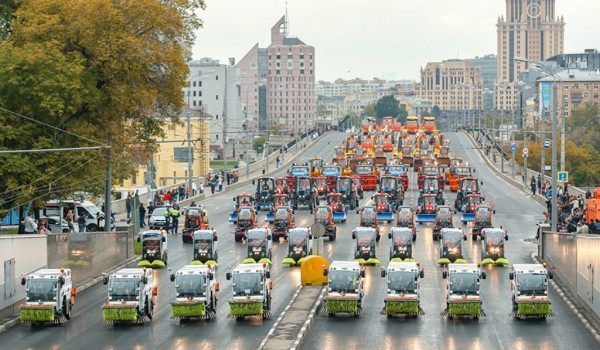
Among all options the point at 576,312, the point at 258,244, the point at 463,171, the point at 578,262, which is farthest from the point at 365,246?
the point at 463,171

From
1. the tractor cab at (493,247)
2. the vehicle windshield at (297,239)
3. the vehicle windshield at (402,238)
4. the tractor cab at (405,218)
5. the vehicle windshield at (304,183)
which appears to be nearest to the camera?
the vehicle windshield at (402,238)

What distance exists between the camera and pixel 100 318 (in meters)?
40.5

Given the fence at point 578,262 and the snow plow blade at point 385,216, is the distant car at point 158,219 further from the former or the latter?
the fence at point 578,262

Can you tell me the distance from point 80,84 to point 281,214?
543 inches

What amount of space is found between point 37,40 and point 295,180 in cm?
3166

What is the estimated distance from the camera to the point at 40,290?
3872 centimetres

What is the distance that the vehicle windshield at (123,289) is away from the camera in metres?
38.4

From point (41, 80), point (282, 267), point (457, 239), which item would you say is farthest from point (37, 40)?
point (457, 239)

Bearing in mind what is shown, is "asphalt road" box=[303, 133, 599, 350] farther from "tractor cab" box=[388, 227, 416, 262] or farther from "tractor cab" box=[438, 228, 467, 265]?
"tractor cab" box=[388, 227, 416, 262]

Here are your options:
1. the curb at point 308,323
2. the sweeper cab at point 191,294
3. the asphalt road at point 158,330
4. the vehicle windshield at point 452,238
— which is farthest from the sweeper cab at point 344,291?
the vehicle windshield at point 452,238

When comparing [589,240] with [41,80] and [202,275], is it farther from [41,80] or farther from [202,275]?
[41,80]

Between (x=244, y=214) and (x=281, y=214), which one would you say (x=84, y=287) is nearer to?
(x=244, y=214)

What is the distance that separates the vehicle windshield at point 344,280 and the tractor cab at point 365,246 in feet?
46.7

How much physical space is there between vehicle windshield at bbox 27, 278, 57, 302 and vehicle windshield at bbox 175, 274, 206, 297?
394cm
